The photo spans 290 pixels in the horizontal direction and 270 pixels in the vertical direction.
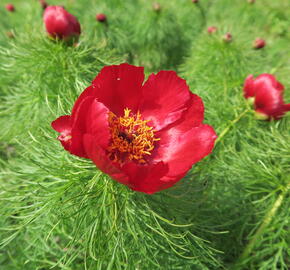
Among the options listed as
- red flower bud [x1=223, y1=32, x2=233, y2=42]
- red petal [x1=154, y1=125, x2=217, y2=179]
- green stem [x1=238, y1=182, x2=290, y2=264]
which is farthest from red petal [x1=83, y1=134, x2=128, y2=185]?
red flower bud [x1=223, y1=32, x2=233, y2=42]

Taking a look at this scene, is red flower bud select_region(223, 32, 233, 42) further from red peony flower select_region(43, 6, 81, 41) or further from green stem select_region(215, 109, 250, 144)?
red peony flower select_region(43, 6, 81, 41)

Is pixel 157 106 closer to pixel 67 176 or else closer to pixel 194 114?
pixel 194 114

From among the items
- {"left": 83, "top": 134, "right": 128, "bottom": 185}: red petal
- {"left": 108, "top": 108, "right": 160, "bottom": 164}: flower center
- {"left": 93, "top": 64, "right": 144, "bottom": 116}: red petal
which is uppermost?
{"left": 93, "top": 64, "right": 144, "bottom": 116}: red petal

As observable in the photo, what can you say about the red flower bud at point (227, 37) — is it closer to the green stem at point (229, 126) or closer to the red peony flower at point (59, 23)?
the green stem at point (229, 126)

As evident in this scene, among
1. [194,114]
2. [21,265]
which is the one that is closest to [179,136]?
[194,114]

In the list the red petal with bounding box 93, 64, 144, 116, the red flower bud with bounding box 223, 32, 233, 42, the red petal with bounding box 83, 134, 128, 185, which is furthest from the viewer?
the red flower bud with bounding box 223, 32, 233, 42
